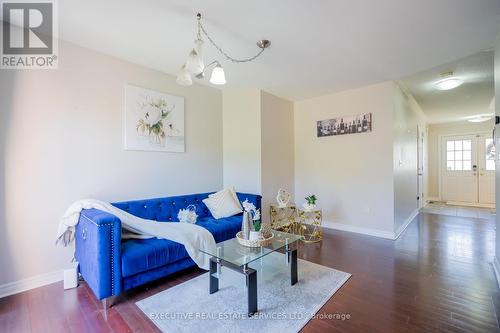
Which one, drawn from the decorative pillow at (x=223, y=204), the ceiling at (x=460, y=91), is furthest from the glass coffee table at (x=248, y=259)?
the ceiling at (x=460, y=91)

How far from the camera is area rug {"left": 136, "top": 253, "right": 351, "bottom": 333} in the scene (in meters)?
1.67

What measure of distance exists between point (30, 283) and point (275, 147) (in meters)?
3.68

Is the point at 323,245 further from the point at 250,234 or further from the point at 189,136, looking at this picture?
the point at 189,136

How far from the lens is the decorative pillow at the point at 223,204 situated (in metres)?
3.24

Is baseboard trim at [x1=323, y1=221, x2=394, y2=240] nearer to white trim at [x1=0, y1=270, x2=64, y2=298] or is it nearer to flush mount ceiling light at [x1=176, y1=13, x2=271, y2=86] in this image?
flush mount ceiling light at [x1=176, y1=13, x2=271, y2=86]

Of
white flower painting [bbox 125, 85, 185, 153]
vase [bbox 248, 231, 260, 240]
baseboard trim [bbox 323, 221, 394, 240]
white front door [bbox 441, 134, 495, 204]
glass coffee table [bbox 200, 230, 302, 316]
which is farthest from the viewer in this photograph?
white front door [bbox 441, 134, 495, 204]

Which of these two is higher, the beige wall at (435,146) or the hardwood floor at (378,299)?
the beige wall at (435,146)

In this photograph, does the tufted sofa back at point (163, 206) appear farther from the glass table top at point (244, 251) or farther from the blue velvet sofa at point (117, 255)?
the glass table top at point (244, 251)

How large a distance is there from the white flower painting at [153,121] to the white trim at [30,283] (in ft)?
5.06

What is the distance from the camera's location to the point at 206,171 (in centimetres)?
385

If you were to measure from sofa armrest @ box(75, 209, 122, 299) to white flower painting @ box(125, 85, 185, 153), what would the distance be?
124 centimetres

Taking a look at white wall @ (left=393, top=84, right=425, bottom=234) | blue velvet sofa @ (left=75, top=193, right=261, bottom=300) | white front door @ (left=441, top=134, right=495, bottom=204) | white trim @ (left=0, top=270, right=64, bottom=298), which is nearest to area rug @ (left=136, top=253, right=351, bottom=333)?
blue velvet sofa @ (left=75, top=193, right=261, bottom=300)

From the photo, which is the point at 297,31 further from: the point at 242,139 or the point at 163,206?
the point at 163,206

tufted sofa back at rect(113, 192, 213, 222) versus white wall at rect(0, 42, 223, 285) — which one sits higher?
white wall at rect(0, 42, 223, 285)
